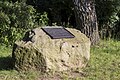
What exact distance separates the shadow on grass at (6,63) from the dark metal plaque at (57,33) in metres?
0.90

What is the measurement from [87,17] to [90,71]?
83.8 inches

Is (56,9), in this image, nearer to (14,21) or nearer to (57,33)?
(14,21)

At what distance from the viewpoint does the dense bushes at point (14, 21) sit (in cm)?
824

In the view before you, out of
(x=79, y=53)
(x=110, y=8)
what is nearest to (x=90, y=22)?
(x=110, y=8)

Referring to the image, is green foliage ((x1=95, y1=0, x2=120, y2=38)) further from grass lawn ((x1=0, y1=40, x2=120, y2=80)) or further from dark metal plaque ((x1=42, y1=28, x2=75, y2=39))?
dark metal plaque ((x1=42, y1=28, x2=75, y2=39))

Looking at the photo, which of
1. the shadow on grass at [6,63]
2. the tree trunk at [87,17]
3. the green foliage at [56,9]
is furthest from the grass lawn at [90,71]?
the green foliage at [56,9]

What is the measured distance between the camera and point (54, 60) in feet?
20.2

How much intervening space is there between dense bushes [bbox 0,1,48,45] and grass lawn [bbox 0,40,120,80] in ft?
1.82

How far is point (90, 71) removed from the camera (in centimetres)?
643

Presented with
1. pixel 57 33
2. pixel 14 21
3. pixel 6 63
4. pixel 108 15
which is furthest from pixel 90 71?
pixel 108 15

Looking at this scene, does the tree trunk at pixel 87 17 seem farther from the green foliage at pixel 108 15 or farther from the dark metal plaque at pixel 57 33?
the dark metal plaque at pixel 57 33

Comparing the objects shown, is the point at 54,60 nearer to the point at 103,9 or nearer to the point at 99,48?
the point at 99,48

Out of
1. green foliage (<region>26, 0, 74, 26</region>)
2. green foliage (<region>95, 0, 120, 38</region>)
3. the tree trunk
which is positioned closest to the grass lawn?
the tree trunk

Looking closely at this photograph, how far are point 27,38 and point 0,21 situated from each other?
6.64 ft
